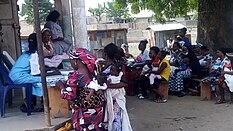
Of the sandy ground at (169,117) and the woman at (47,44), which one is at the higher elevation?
Result: the woman at (47,44)

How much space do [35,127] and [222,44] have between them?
25.7 ft

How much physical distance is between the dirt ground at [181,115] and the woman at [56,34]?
1757mm

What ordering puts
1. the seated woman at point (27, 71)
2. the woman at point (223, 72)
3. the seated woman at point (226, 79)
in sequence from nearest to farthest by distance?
the seated woman at point (27, 71) → the seated woman at point (226, 79) → the woman at point (223, 72)

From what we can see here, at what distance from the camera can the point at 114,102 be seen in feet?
15.1

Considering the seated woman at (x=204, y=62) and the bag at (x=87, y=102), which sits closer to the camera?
the bag at (x=87, y=102)

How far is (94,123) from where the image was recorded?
4086 mm

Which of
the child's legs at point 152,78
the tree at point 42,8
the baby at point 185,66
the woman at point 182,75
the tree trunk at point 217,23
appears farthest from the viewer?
the tree at point 42,8

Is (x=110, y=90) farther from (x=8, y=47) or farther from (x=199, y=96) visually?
(x=199, y=96)

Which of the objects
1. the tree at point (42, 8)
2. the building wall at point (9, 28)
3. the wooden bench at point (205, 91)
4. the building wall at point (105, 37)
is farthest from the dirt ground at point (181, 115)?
the building wall at point (105, 37)

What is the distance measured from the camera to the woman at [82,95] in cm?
393

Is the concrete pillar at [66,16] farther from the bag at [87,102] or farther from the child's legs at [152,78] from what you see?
the bag at [87,102]

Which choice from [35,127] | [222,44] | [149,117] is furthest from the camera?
[222,44]

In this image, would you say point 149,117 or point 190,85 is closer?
point 149,117

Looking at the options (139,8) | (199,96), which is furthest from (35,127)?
(139,8)
